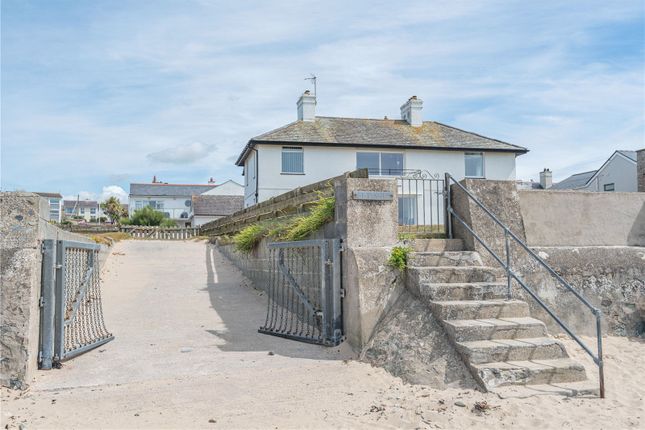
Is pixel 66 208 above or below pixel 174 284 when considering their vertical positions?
above

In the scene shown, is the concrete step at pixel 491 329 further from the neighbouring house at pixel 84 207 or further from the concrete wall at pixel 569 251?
the neighbouring house at pixel 84 207

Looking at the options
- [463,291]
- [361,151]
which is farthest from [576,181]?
[463,291]

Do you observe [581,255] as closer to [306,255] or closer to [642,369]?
[642,369]

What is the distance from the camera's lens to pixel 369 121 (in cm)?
2966

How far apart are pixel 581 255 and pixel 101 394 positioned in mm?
7084

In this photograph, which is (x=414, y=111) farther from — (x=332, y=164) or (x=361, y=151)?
(x=332, y=164)

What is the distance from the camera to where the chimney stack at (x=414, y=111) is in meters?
29.6

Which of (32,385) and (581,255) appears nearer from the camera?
(32,385)

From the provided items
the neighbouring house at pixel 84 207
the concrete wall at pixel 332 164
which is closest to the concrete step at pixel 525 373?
the concrete wall at pixel 332 164

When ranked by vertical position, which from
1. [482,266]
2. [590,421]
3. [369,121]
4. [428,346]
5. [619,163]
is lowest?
[590,421]

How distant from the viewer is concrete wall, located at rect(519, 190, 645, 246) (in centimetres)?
836

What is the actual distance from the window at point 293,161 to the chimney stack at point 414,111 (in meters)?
7.25

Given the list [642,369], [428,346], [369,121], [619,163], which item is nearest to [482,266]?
[428,346]

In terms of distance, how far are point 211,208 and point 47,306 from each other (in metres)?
46.7
